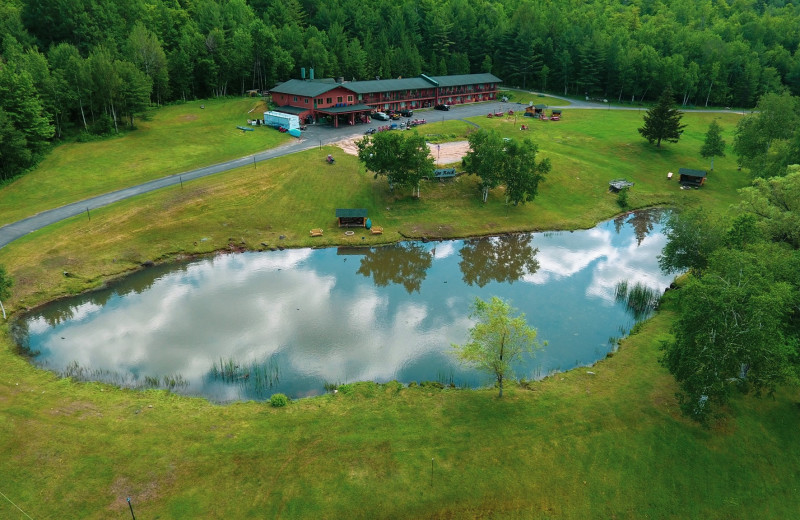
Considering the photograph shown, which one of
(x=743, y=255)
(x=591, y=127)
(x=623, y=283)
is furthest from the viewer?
(x=591, y=127)

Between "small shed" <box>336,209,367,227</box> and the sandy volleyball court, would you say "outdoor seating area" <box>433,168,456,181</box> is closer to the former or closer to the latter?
the sandy volleyball court

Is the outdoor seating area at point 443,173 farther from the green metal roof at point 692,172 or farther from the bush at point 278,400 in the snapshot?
the bush at point 278,400

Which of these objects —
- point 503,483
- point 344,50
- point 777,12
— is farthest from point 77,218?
point 777,12

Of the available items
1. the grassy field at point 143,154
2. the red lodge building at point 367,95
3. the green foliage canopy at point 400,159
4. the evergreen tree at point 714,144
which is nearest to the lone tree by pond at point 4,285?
the grassy field at point 143,154

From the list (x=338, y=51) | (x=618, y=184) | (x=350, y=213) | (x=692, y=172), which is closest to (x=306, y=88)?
(x=338, y=51)

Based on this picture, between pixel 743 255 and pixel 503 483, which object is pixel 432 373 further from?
pixel 743 255

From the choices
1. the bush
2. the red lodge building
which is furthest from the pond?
the red lodge building
